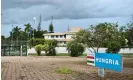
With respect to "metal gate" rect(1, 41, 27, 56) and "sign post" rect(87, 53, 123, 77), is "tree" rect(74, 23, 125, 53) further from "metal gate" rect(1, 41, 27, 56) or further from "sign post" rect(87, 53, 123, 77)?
"metal gate" rect(1, 41, 27, 56)

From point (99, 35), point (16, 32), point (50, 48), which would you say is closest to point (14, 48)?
point (50, 48)

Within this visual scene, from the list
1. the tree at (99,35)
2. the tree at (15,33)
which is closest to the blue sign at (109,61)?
the tree at (99,35)

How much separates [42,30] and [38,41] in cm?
7382

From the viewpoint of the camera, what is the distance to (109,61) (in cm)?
1488

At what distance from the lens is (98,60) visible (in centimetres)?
1636

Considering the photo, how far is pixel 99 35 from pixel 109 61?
15963 millimetres

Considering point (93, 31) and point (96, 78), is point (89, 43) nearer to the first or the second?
point (93, 31)

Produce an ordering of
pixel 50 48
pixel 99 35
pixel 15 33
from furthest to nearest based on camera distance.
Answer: pixel 15 33
pixel 50 48
pixel 99 35

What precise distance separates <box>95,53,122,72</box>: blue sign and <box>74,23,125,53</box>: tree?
46.3 ft

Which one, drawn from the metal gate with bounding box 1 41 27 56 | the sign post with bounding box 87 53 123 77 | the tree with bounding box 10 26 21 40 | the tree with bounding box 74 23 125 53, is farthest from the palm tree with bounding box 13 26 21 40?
the sign post with bounding box 87 53 123 77

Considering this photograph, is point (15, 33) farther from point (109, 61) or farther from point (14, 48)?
point (109, 61)

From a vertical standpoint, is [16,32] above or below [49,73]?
above

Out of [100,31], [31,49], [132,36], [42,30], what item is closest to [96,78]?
[132,36]

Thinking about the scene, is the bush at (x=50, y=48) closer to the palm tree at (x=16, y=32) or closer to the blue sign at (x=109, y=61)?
the blue sign at (x=109, y=61)
